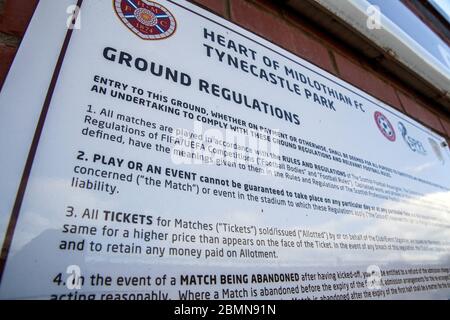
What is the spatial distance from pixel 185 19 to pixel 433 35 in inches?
83.7

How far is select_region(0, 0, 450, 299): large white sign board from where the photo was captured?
0.35m

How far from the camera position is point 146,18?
602 millimetres

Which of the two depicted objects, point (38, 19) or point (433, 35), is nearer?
point (38, 19)

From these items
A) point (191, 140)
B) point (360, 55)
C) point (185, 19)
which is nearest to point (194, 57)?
point (185, 19)

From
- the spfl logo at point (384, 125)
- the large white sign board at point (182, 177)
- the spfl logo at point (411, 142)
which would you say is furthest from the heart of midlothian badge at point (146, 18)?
the spfl logo at point (411, 142)

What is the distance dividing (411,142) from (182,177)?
3.79 ft

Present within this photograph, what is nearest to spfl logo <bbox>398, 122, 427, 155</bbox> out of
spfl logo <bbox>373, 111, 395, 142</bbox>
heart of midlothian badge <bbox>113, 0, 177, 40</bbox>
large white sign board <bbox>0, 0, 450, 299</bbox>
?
spfl logo <bbox>373, 111, 395, 142</bbox>

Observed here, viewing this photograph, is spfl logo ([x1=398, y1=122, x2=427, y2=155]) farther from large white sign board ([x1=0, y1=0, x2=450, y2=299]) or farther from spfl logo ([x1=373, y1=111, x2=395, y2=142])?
large white sign board ([x1=0, y1=0, x2=450, y2=299])

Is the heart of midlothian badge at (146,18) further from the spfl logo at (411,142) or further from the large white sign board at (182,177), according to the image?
the spfl logo at (411,142)

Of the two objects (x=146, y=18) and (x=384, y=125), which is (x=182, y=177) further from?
(x=384, y=125)

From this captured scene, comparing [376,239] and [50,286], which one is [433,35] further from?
[50,286]

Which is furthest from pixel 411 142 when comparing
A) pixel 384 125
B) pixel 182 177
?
pixel 182 177

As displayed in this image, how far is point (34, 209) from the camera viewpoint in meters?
0.34

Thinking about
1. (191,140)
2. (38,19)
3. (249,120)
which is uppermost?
(38,19)
